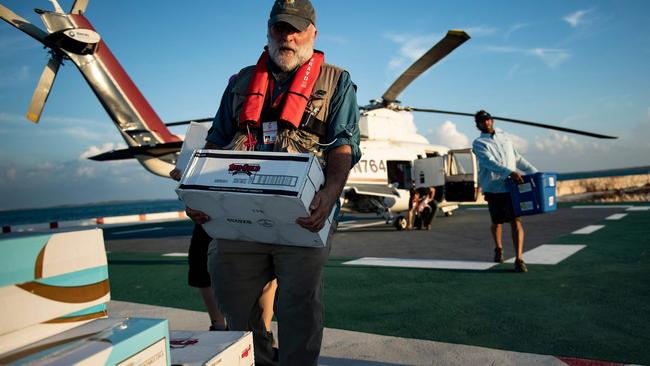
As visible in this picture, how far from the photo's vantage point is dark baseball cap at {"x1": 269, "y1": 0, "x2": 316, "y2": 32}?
211 cm

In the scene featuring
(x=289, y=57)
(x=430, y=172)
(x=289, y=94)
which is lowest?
(x=430, y=172)

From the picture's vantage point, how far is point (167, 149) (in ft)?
30.7

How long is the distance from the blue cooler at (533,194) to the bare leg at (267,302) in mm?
3593

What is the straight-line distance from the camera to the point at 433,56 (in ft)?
26.2

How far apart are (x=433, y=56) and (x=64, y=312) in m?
7.91

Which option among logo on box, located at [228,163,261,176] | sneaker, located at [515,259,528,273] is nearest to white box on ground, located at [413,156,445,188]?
sneaker, located at [515,259,528,273]

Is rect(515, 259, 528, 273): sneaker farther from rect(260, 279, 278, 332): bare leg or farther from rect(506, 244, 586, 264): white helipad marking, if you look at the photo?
rect(260, 279, 278, 332): bare leg

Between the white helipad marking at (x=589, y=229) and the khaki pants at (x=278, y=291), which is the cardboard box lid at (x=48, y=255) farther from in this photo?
the white helipad marking at (x=589, y=229)

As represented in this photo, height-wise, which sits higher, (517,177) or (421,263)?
(517,177)

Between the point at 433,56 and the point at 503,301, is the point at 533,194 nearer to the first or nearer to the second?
the point at 503,301

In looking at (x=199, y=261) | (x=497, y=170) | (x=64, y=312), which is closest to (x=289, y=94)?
(x=64, y=312)

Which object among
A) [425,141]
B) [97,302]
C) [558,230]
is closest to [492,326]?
[97,302]

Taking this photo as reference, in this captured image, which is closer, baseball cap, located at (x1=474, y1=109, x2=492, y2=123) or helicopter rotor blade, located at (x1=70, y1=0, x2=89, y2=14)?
baseball cap, located at (x1=474, y1=109, x2=492, y2=123)

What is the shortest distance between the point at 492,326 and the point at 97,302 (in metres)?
2.73
